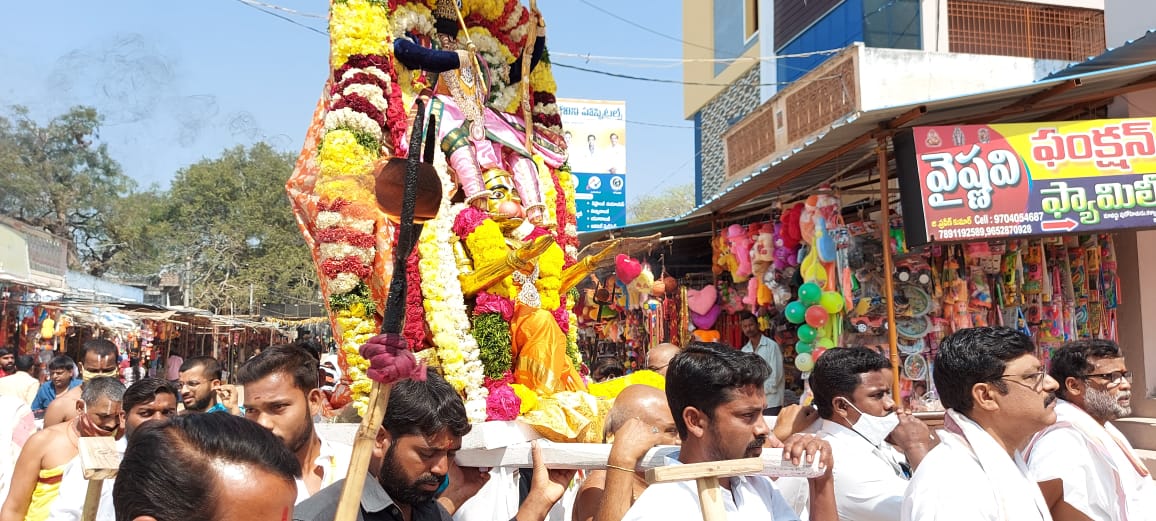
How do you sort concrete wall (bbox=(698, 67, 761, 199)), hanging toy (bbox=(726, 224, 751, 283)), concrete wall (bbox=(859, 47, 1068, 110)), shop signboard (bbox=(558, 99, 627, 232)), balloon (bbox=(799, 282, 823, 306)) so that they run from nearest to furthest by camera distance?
balloon (bbox=(799, 282, 823, 306)), hanging toy (bbox=(726, 224, 751, 283)), concrete wall (bbox=(859, 47, 1068, 110)), shop signboard (bbox=(558, 99, 627, 232)), concrete wall (bbox=(698, 67, 761, 199))

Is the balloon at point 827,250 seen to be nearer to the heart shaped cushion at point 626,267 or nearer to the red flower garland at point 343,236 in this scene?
the heart shaped cushion at point 626,267

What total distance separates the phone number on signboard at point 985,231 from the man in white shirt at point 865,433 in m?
2.99

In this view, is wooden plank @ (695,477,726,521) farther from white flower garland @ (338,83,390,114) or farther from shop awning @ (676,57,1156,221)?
shop awning @ (676,57,1156,221)

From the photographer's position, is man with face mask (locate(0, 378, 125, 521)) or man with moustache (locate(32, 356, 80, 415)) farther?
man with moustache (locate(32, 356, 80, 415))

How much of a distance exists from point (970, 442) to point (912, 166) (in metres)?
4.17

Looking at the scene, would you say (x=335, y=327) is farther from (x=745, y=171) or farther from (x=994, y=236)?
(x=745, y=171)

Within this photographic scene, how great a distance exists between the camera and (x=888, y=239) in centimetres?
704

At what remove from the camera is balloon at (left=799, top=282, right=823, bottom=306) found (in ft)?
25.4

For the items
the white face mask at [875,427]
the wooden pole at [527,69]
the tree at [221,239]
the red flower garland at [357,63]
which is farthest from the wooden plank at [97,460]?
the tree at [221,239]

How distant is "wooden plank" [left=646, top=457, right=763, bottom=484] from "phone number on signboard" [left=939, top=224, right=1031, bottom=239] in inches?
192

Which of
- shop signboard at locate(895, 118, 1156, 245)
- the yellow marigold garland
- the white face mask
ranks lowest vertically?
the white face mask

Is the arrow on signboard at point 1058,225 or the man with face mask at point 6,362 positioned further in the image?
the man with face mask at point 6,362

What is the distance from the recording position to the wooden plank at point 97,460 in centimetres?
189

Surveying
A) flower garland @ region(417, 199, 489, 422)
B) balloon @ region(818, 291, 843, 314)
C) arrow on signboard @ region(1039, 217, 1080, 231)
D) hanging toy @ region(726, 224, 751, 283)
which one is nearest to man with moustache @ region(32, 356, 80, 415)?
flower garland @ region(417, 199, 489, 422)
